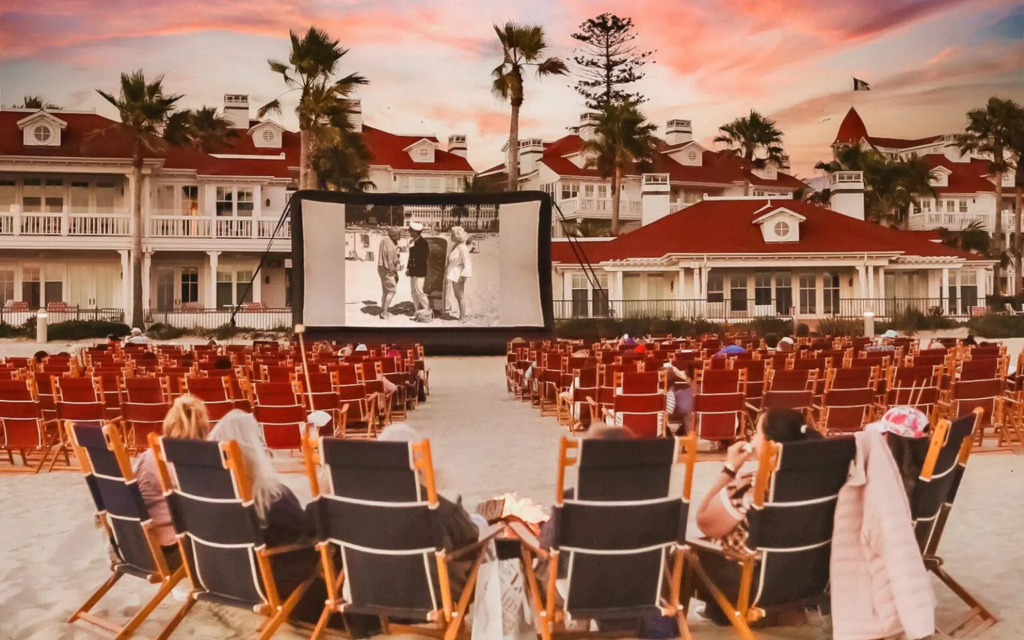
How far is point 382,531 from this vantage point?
4.25 m

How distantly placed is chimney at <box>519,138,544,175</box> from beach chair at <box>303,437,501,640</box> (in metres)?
55.8

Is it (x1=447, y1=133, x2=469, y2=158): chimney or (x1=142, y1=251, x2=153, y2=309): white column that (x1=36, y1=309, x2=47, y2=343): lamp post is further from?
(x1=447, y1=133, x2=469, y2=158): chimney

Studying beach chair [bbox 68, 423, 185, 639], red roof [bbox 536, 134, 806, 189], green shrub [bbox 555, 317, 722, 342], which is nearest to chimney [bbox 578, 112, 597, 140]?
red roof [bbox 536, 134, 806, 189]

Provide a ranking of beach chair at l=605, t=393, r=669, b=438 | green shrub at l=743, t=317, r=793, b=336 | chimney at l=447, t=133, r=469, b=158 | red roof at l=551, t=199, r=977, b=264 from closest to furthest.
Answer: beach chair at l=605, t=393, r=669, b=438
green shrub at l=743, t=317, r=793, b=336
red roof at l=551, t=199, r=977, b=264
chimney at l=447, t=133, r=469, b=158


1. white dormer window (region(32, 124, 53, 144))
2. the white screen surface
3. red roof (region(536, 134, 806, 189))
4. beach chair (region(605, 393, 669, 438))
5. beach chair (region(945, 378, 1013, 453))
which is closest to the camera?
beach chair (region(605, 393, 669, 438))

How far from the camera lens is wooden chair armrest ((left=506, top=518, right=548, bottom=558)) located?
4.49 meters

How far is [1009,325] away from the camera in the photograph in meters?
35.0

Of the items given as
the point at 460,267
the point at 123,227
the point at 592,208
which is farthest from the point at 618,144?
the point at 123,227

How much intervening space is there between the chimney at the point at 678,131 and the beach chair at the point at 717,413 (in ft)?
171

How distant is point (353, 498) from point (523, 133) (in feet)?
198

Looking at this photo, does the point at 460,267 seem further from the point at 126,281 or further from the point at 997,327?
the point at 997,327

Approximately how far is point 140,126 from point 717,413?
3099 cm

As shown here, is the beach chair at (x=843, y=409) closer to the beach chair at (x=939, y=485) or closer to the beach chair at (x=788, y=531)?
the beach chair at (x=939, y=485)

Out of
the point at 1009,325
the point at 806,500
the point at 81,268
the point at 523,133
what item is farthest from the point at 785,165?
the point at 806,500
